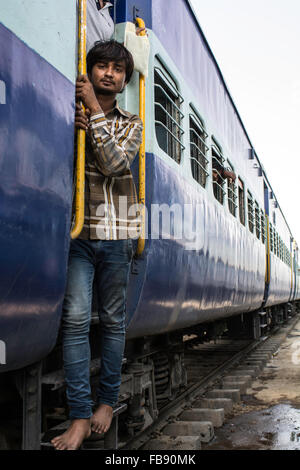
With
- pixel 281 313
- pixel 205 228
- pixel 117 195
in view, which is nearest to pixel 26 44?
pixel 117 195

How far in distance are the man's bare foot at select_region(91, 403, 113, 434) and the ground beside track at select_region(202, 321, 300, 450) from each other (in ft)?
5.54

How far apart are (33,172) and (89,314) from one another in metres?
0.74

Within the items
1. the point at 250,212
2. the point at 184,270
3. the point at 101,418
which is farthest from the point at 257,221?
the point at 101,418

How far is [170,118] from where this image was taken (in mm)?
3732

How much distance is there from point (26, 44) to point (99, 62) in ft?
2.01

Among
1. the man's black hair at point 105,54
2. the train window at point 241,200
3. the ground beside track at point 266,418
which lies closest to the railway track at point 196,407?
the ground beside track at point 266,418

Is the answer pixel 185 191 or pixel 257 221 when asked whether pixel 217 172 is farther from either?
pixel 257 221

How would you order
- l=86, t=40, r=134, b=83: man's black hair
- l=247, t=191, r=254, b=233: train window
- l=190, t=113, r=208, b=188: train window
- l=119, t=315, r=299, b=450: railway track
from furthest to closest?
l=247, t=191, r=254, b=233: train window < l=190, t=113, r=208, b=188: train window < l=119, t=315, r=299, b=450: railway track < l=86, t=40, r=134, b=83: man's black hair

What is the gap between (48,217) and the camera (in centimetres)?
202

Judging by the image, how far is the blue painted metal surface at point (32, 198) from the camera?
5.85 feet

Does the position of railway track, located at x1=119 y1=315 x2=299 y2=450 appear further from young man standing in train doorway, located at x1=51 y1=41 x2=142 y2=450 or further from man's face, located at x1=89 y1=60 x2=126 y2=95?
man's face, located at x1=89 y1=60 x2=126 y2=95

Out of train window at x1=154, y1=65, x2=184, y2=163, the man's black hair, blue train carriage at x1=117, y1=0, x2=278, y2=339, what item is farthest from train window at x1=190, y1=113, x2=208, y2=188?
the man's black hair

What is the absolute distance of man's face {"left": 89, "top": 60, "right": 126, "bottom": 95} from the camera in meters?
2.48

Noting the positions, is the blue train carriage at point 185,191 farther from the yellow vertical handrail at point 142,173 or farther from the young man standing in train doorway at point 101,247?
the young man standing in train doorway at point 101,247
